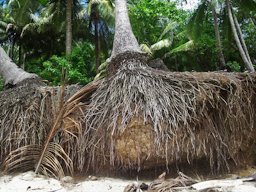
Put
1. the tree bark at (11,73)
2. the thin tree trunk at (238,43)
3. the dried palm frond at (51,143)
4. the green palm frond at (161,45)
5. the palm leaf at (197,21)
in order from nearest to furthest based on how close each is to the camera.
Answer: the dried palm frond at (51,143) → the tree bark at (11,73) → the thin tree trunk at (238,43) → the palm leaf at (197,21) → the green palm frond at (161,45)

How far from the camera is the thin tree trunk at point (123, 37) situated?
6.41m

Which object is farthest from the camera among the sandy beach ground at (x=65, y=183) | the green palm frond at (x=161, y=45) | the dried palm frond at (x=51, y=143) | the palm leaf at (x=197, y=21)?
the green palm frond at (x=161, y=45)

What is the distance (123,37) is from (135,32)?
1154 cm

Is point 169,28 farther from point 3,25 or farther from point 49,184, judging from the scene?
point 49,184

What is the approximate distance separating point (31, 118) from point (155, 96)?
200cm

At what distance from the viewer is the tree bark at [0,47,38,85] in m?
6.93

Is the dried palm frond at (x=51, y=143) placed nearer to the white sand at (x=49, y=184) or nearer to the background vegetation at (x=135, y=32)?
the white sand at (x=49, y=184)

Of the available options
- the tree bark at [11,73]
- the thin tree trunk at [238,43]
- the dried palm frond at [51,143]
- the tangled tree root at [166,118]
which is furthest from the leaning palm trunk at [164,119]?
the thin tree trunk at [238,43]

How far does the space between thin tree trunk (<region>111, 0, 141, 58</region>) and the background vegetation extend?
6.78m

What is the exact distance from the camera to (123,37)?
21.8 ft

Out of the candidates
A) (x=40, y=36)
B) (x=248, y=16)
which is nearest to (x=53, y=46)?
(x=40, y=36)

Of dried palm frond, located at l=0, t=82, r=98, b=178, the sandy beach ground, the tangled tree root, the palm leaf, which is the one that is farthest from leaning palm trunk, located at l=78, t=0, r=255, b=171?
the palm leaf

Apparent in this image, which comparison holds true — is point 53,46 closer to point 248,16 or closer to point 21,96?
point 248,16

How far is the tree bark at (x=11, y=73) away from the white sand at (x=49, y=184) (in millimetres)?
2277
